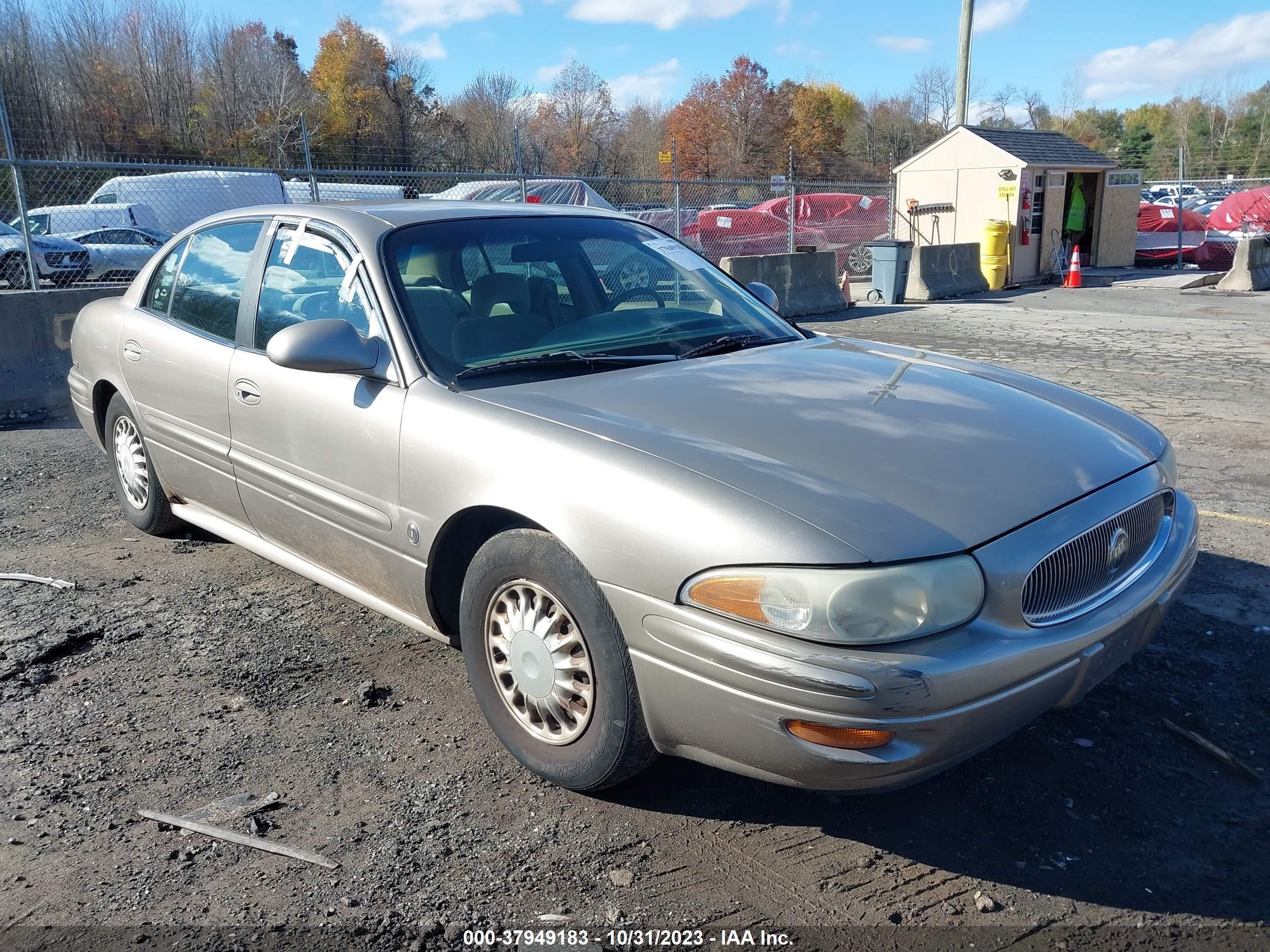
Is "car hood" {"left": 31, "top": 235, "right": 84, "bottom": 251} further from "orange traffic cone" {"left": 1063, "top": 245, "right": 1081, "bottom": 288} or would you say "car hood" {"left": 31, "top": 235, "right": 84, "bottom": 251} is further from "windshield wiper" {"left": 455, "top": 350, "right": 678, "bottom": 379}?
"orange traffic cone" {"left": 1063, "top": 245, "right": 1081, "bottom": 288}

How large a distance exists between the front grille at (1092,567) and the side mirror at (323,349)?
2.09m

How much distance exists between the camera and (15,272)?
11.4m

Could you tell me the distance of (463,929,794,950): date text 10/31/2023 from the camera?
235 centimetres

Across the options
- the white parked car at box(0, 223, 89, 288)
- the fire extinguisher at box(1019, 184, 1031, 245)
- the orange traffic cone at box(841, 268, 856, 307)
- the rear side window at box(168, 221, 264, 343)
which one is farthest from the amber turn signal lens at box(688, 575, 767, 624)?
the fire extinguisher at box(1019, 184, 1031, 245)

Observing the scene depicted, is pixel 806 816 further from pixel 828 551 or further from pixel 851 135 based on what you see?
pixel 851 135

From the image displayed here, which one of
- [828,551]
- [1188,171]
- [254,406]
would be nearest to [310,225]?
[254,406]

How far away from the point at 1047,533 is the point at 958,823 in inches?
33.5

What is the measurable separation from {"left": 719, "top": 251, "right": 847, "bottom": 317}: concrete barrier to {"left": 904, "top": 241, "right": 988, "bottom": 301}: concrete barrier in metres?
2.17

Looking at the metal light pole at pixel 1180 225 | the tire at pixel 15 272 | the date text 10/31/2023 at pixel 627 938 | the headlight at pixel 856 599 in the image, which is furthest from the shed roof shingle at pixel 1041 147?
the date text 10/31/2023 at pixel 627 938

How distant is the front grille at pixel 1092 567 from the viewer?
2.51 metres

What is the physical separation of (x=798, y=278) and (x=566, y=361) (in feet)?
41.1

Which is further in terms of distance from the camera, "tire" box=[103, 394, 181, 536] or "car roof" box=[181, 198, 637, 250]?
"tire" box=[103, 394, 181, 536]

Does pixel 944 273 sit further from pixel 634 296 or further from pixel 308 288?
pixel 308 288

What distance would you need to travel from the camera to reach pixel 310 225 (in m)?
3.86
